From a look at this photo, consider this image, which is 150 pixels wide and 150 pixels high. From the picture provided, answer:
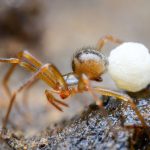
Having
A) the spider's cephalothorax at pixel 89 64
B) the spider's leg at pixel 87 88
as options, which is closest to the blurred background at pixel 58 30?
the spider's cephalothorax at pixel 89 64

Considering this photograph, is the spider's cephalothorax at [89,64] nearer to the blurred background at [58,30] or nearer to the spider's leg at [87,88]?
the spider's leg at [87,88]

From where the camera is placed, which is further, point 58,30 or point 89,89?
point 58,30

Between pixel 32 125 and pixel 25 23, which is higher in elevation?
pixel 25 23

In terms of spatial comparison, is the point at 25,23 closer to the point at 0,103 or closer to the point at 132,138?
the point at 0,103

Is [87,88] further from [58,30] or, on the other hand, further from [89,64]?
[58,30]

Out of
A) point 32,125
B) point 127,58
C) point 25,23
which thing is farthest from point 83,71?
point 25,23

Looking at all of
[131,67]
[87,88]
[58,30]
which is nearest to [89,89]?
[87,88]
